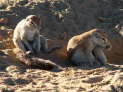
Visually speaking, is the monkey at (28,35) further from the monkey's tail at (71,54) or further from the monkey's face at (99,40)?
the monkey's face at (99,40)

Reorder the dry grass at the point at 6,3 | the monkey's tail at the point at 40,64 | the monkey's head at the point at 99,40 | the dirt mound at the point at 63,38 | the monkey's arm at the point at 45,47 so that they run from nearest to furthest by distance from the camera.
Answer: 1. the dirt mound at the point at 63,38
2. the monkey's tail at the point at 40,64
3. the monkey's head at the point at 99,40
4. the monkey's arm at the point at 45,47
5. the dry grass at the point at 6,3

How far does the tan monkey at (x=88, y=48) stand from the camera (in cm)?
1273

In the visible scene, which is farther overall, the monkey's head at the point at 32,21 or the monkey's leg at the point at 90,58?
the monkey's head at the point at 32,21

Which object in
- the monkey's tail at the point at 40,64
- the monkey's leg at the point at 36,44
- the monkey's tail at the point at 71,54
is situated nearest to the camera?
the monkey's tail at the point at 40,64

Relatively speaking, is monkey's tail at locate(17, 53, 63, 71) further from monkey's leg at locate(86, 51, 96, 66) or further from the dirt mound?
monkey's leg at locate(86, 51, 96, 66)

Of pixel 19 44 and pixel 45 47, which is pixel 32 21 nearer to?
pixel 19 44

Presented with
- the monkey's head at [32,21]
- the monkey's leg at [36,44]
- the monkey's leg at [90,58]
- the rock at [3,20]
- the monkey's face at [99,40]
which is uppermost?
the monkey's head at [32,21]

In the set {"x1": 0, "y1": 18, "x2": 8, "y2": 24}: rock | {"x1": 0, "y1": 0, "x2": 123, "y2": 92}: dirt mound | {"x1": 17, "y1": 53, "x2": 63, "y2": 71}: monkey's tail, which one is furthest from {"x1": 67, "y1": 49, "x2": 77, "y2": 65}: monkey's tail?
{"x1": 0, "y1": 18, "x2": 8, "y2": 24}: rock

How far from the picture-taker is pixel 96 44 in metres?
12.8

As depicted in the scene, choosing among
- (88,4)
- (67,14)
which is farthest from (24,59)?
(88,4)

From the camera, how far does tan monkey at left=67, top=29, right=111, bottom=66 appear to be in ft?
41.8

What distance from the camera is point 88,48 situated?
1272 centimetres

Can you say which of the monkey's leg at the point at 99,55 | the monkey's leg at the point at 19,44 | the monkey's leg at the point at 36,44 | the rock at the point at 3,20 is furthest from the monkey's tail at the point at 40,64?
the rock at the point at 3,20

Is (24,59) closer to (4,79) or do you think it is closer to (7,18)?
(4,79)
